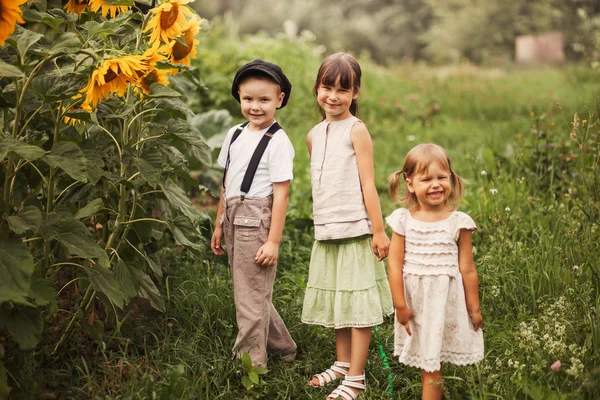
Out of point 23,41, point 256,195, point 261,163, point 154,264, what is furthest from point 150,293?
point 23,41

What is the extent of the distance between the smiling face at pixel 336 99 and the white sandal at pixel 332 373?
109cm

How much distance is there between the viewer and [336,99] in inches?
112

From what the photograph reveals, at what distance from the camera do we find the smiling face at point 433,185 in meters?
2.54

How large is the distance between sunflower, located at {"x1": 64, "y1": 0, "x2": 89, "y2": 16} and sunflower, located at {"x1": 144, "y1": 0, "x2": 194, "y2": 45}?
385 mm

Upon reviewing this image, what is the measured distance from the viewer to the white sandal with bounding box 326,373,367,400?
111 inches

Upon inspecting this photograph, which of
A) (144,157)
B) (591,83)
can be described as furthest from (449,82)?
(144,157)

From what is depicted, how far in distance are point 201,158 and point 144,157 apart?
811 mm

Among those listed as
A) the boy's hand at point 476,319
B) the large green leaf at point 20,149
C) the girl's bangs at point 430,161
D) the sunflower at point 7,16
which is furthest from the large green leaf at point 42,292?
the boy's hand at point 476,319

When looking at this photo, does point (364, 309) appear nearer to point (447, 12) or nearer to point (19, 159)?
point (19, 159)

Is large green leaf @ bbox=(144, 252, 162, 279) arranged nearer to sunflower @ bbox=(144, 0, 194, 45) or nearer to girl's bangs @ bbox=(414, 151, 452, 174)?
sunflower @ bbox=(144, 0, 194, 45)

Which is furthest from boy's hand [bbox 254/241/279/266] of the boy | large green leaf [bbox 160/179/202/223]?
large green leaf [bbox 160/179/202/223]

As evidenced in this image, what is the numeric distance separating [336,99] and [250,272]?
82cm

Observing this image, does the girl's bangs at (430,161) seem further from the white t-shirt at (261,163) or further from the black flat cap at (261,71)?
the black flat cap at (261,71)

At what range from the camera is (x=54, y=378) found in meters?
2.77
